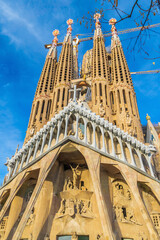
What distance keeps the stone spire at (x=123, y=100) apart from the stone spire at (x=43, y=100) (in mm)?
7392

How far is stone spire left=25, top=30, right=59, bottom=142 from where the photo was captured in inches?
756

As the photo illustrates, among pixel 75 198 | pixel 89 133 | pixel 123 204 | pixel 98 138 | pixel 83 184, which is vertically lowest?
pixel 123 204

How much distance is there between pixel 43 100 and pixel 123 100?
30.2 ft

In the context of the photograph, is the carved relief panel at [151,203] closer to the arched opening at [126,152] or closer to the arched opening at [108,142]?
the arched opening at [126,152]

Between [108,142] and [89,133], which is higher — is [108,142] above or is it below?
below

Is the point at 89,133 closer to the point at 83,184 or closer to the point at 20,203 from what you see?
the point at 83,184

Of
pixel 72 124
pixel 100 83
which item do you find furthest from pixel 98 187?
pixel 100 83

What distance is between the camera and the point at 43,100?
21984mm

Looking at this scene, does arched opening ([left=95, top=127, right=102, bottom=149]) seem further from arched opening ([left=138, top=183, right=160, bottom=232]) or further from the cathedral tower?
the cathedral tower

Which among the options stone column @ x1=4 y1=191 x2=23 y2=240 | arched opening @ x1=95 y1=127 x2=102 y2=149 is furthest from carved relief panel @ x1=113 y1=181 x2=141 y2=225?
stone column @ x1=4 y1=191 x2=23 y2=240

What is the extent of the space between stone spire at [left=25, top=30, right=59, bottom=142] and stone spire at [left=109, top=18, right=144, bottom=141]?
24.3ft

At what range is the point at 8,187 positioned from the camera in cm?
1389

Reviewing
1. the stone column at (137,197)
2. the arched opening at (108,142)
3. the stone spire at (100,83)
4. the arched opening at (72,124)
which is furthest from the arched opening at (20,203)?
the stone spire at (100,83)

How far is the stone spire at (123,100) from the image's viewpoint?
1712cm
